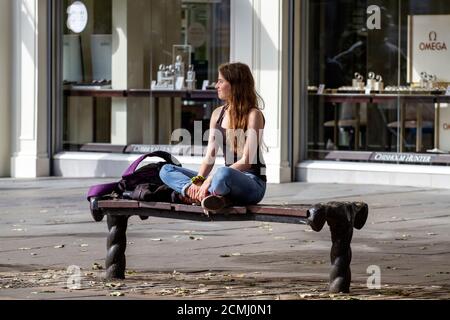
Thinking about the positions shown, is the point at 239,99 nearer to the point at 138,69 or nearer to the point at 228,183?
the point at 228,183

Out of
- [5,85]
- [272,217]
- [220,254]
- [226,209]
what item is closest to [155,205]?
[226,209]

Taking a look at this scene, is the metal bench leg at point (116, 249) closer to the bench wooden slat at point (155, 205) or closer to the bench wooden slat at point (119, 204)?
the bench wooden slat at point (119, 204)

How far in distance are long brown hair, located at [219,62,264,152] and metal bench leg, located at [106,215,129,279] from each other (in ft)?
3.45

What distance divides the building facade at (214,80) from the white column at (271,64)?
0.01 meters

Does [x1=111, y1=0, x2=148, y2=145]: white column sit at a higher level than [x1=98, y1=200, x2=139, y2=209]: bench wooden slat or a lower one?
higher

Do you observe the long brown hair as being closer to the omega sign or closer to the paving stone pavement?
the paving stone pavement

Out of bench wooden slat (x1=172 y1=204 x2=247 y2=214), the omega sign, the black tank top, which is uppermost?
the omega sign

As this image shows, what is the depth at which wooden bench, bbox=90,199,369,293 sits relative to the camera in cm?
816

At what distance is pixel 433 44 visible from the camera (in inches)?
645

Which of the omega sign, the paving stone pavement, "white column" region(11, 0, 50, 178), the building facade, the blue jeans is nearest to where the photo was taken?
the paving stone pavement

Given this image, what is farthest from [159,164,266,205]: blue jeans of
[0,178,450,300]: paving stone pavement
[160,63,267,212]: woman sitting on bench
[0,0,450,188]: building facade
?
[0,0,450,188]: building facade
